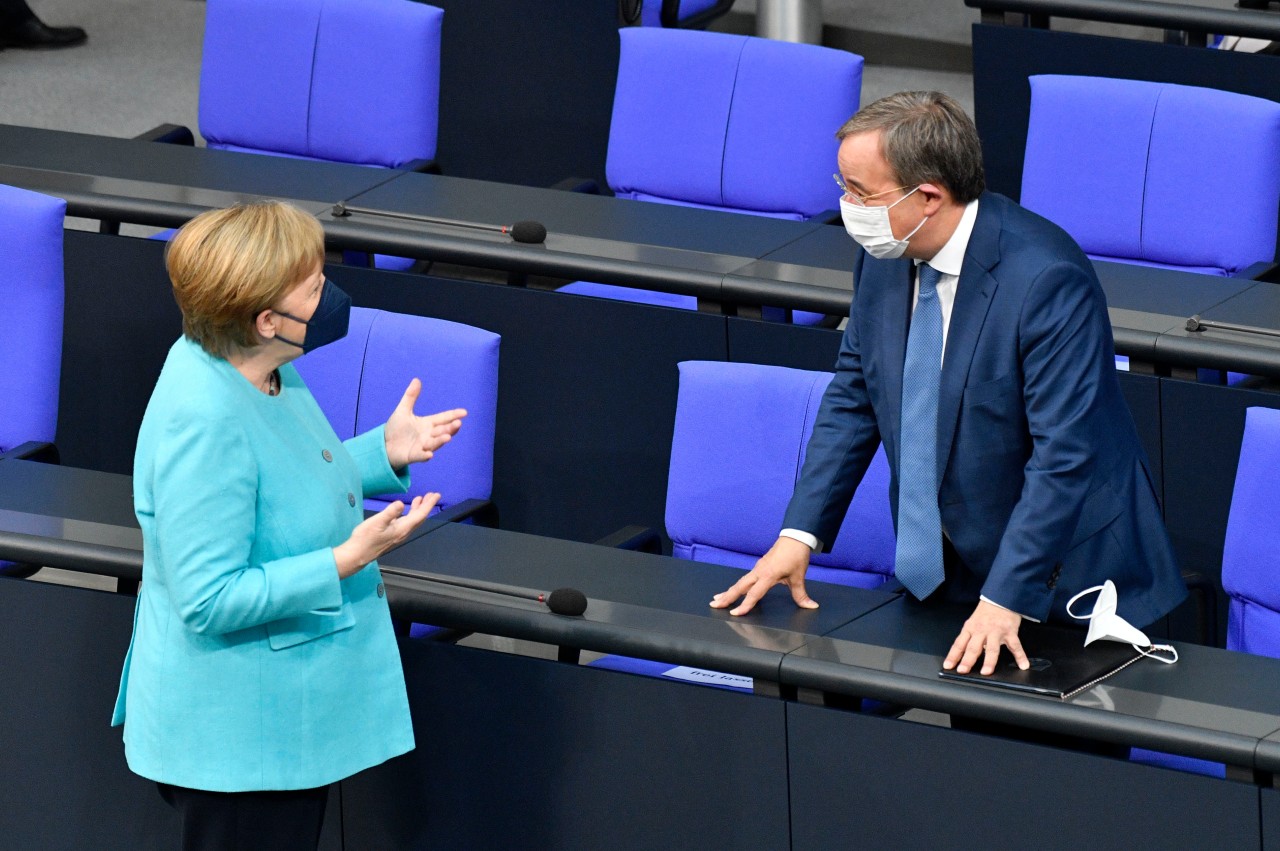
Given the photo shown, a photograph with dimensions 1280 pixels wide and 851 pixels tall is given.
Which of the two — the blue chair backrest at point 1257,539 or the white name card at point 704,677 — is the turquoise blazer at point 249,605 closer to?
the white name card at point 704,677

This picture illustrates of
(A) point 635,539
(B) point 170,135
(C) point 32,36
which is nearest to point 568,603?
(A) point 635,539

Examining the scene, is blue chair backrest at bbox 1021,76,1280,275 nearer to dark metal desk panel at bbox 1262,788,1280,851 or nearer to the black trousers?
dark metal desk panel at bbox 1262,788,1280,851

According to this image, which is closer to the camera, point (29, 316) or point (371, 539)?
point (371, 539)

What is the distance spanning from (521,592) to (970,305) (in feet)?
2.47

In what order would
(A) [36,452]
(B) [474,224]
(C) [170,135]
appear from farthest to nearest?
(C) [170,135] < (B) [474,224] < (A) [36,452]

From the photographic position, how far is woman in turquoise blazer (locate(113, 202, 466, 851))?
95.3 inches

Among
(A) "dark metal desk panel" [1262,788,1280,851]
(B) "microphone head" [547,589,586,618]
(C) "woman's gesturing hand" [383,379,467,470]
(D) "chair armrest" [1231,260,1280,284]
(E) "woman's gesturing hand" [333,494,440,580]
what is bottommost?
(A) "dark metal desk panel" [1262,788,1280,851]

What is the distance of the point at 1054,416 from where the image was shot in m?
2.55

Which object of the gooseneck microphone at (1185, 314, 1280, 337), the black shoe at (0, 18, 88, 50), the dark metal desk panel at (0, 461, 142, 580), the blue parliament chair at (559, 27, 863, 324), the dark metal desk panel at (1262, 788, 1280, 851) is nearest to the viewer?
the dark metal desk panel at (1262, 788, 1280, 851)

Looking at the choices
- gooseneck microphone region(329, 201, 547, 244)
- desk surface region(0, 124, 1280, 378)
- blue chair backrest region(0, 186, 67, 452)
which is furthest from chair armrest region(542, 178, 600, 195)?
blue chair backrest region(0, 186, 67, 452)

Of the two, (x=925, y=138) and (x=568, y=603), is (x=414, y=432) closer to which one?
(x=568, y=603)

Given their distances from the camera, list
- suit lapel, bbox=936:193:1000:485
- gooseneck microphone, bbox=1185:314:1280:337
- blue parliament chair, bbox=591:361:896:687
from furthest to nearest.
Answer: gooseneck microphone, bbox=1185:314:1280:337 < blue parliament chair, bbox=591:361:896:687 < suit lapel, bbox=936:193:1000:485

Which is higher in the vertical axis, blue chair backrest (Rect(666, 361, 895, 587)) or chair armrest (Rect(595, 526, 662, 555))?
blue chair backrest (Rect(666, 361, 895, 587))

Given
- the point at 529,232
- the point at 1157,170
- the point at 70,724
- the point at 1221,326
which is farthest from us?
the point at 1157,170
